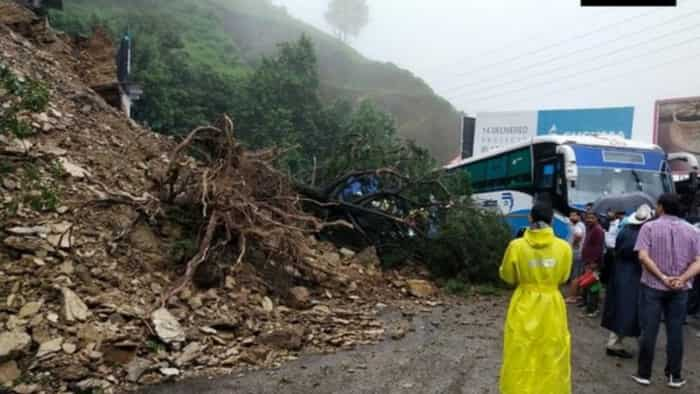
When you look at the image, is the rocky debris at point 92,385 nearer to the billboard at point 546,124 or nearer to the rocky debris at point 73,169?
the rocky debris at point 73,169

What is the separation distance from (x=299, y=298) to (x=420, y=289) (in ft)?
7.47

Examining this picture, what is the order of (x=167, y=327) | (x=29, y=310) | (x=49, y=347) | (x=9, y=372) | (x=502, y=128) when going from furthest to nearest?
(x=502, y=128), (x=167, y=327), (x=29, y=310), (x=49, y=347), (x=9, y=372)

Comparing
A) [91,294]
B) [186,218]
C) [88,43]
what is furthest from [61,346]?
[88,43]

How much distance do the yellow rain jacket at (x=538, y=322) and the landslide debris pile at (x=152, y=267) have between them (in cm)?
260

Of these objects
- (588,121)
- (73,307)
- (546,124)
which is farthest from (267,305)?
(546,124)

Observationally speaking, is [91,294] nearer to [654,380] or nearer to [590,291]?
[654,380]

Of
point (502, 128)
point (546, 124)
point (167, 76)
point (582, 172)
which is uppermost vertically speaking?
point (167, 76)

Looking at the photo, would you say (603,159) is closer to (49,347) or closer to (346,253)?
(346,253)

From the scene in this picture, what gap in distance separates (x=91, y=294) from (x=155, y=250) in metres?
1.21

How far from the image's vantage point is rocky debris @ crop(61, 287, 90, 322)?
4932mm

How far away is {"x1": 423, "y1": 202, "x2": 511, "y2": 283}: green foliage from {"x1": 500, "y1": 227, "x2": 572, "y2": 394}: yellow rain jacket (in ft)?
17.6

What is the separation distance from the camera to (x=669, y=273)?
414 centimetres

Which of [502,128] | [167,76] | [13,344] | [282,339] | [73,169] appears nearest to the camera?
[13,344]

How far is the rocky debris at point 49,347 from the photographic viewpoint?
4464 mm
